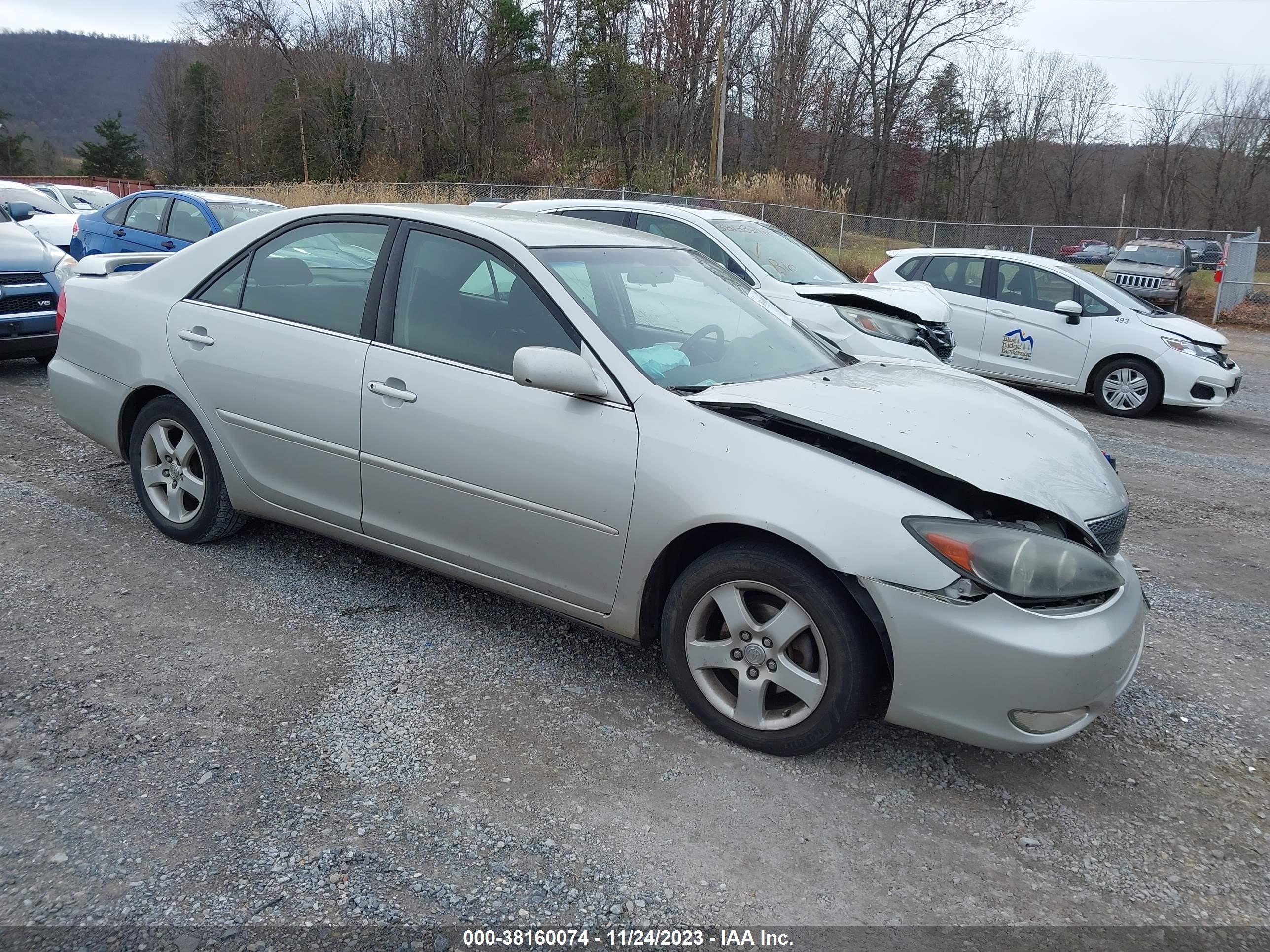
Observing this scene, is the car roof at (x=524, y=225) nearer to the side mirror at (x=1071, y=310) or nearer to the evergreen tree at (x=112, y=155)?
the side mirror at (x=1071, y=310)

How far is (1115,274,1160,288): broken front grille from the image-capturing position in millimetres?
19828

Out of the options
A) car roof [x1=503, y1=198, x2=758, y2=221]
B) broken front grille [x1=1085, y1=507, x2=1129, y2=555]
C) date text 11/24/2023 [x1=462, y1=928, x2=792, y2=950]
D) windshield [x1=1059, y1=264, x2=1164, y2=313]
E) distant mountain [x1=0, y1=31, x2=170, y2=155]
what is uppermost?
distant mountain [x1=0, y1=31, x2=170, y2=155]

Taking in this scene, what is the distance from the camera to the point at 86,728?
9.94 ft

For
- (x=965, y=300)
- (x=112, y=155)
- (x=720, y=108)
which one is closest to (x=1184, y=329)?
(x=965, y=300)

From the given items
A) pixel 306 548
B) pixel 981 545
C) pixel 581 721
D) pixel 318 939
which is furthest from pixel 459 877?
pixel 306 548

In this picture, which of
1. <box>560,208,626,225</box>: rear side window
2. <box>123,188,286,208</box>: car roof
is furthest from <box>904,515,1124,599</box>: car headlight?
<box>123,188,286,208</box>: car roof

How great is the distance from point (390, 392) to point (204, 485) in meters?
1.37

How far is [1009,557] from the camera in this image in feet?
8.84

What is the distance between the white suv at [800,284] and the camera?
775cm

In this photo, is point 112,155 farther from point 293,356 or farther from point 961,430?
point 961,430

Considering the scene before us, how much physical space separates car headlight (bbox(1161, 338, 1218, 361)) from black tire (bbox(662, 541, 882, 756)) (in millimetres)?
8273

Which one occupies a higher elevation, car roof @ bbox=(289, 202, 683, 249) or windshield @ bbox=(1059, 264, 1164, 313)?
car roof @ bbox=(289, 202, 683, 249)

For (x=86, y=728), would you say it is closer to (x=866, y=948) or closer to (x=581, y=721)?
(x=581, y=721)

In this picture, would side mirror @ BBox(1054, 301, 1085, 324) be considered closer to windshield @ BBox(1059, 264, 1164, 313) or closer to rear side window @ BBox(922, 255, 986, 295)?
windshield @ BBox(1059, 264, 1164, 313)
